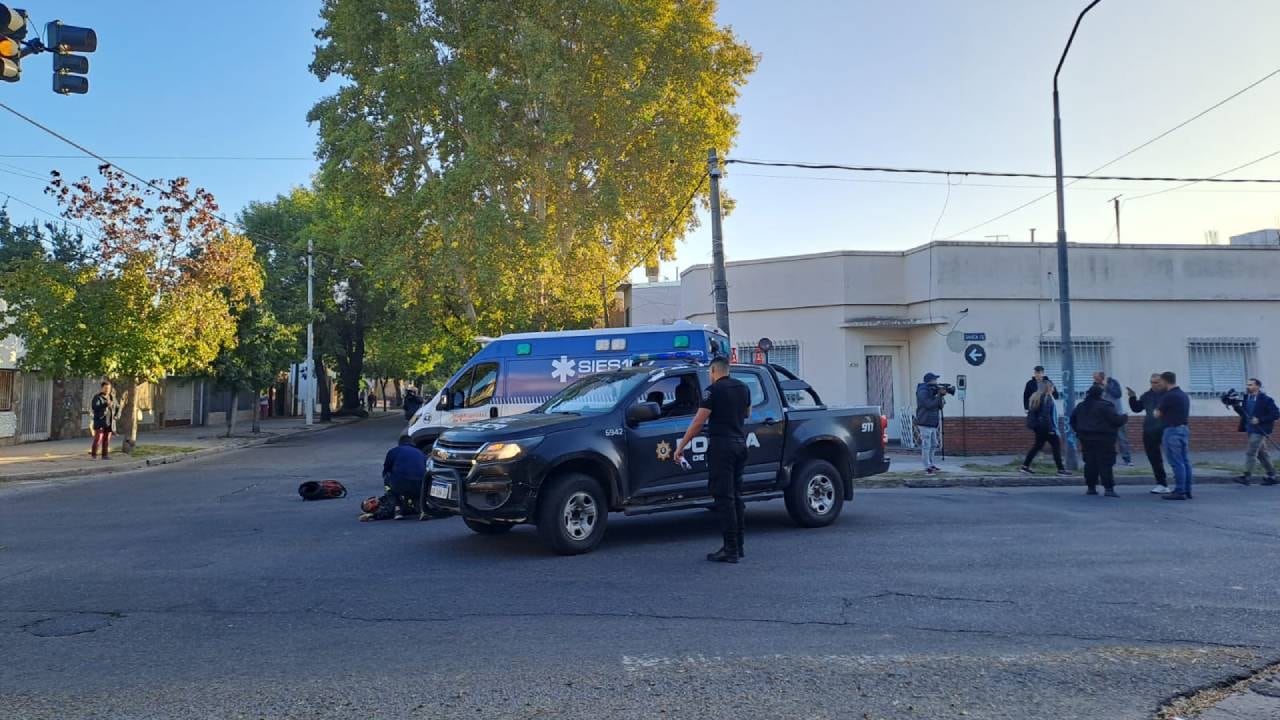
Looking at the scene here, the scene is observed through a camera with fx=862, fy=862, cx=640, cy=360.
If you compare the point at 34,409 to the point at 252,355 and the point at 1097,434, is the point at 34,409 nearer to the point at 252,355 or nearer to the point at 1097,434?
the point at 252,355

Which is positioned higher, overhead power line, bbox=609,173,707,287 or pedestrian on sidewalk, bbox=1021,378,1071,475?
overhead power line, bbox=609,173,707,287

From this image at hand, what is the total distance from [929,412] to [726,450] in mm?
9376

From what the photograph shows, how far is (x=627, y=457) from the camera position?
836cm

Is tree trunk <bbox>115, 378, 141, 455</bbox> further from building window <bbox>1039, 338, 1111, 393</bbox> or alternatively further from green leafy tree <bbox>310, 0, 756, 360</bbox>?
building window <bbox>1039, 338, 1111, 393</bbox>

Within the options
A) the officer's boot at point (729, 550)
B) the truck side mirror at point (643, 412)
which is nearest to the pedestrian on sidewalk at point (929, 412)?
the truck side mirror at point (643, 412)

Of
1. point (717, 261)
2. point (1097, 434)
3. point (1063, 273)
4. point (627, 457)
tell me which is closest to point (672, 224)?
point (717, 261)

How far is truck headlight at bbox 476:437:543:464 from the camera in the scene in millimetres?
7742

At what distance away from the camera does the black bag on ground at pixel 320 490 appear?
12727 mm

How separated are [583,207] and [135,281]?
1290 centimetres

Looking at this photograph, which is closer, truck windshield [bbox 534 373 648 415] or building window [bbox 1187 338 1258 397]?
truck windshield [bbox 534 373 648 415]

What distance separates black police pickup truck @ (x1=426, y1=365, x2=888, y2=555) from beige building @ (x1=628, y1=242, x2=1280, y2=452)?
35.7 ft

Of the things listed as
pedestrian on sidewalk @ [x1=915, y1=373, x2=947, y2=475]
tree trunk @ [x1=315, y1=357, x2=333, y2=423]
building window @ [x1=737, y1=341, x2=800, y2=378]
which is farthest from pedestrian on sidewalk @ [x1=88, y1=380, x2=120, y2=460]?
tree trunk @ [x1=315, y1=357, x2=333, y2=423]

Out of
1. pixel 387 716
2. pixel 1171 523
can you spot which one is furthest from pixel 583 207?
pixel 387 716

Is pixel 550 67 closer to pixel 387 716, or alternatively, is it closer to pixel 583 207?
pixel 583 207
